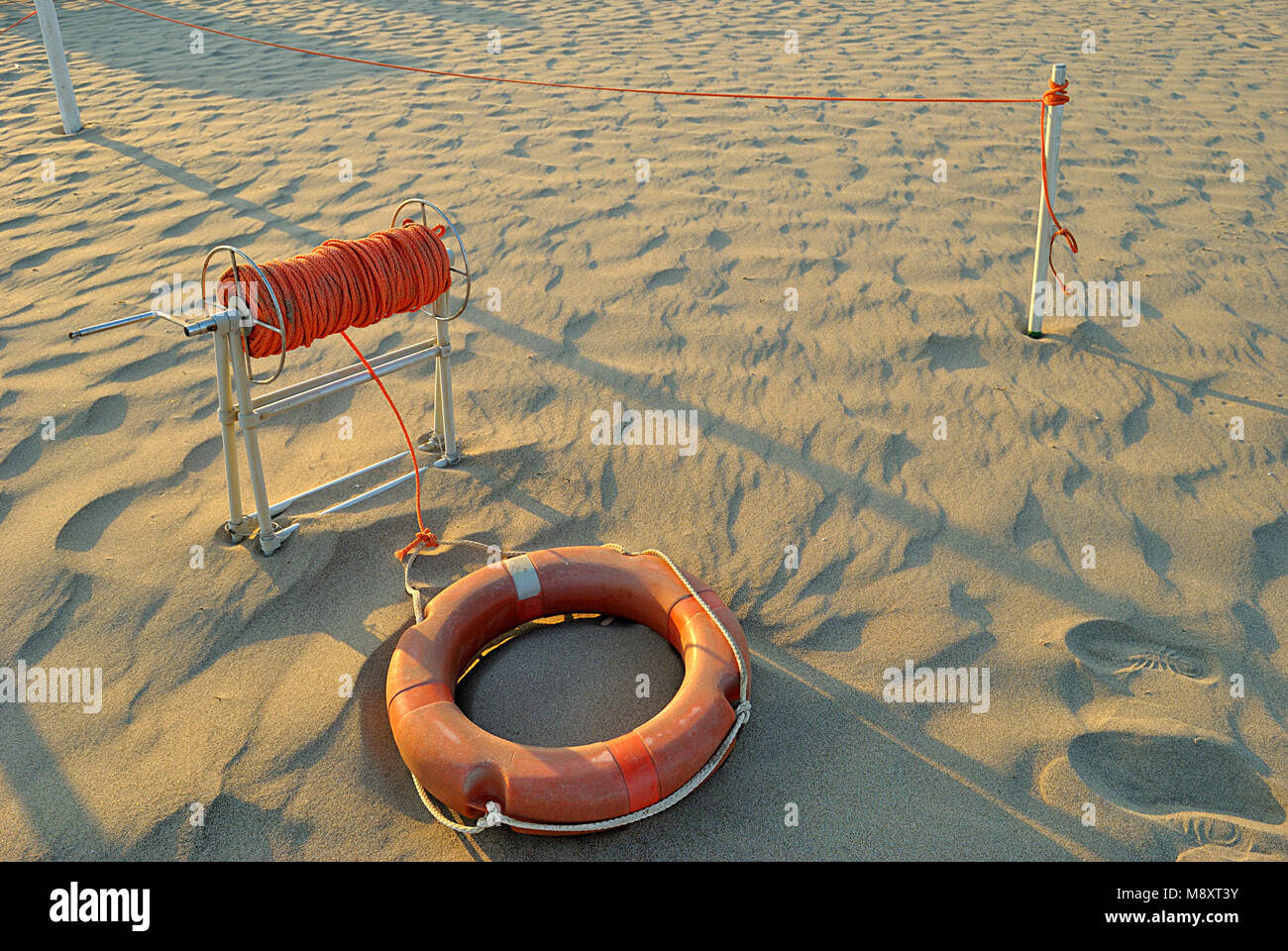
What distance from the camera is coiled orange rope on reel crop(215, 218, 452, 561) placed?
115 inches

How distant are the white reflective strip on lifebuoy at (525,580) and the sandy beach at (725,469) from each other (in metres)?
0.17

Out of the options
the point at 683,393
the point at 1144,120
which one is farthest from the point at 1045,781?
the point at 1144,120

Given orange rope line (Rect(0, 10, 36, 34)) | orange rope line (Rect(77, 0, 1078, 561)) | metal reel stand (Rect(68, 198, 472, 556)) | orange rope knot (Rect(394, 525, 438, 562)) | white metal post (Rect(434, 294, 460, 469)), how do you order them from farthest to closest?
orange rope line (Rect(0, 10, 36, 34)), white metal post (Rect(434, 294, 460, 469)), orange rope knot (Rect(394, 525, 438, 562)), orange rope line (Rect(77, 0, 1078, 561)), metal reel stand (Rect(68, 198, 472, 556))

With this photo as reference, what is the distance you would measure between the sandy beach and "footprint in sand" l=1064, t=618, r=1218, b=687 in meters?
0.01

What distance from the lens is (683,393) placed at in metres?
4.16

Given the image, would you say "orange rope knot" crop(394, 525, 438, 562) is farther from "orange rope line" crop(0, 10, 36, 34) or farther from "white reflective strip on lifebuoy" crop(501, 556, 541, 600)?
"orange rope line" crop(0, 10, 36, 34)

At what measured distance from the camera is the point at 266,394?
3.25m

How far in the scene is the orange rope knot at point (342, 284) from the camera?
9.59 feet

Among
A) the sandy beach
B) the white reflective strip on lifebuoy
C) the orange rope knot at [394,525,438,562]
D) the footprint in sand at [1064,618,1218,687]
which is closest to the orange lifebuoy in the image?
the white reflective strip on lifebuoy

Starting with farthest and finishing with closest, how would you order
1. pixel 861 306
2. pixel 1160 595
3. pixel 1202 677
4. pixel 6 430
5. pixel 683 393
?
pixel 861 306 → pixel 683 393 → pixel 6 430 → pixel 1160 595 → pixel 1202 677

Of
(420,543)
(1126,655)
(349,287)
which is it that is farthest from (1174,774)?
(349,287)

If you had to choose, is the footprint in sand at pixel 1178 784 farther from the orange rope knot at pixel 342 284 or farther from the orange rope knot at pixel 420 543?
the orange rope knot at pixel 342 284
